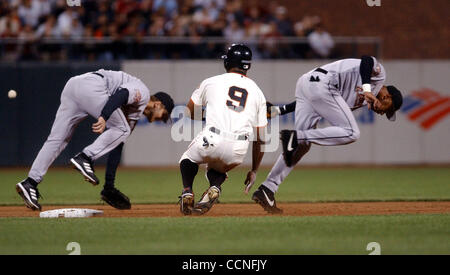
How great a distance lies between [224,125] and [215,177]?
0.60 meters

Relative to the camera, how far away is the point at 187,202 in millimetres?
7547

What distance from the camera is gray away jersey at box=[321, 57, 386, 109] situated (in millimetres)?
8070

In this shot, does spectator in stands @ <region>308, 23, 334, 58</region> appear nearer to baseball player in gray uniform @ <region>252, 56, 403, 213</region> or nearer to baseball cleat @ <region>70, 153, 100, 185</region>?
baseball player in gray uniform @ <region>252, 56, 403, 213</region>

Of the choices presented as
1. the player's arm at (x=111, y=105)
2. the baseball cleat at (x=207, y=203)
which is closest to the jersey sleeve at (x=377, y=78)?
the baseball cleat at (x=207, y=203)

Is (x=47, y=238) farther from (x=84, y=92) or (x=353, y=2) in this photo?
(x=353, y=2)

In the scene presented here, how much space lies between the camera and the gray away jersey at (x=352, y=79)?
318 inches

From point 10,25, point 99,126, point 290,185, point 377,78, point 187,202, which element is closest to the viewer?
point 99,126

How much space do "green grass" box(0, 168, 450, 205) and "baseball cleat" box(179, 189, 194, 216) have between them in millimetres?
2270

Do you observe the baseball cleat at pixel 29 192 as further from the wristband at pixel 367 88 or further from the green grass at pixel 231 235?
the wristband at pixel 367 88

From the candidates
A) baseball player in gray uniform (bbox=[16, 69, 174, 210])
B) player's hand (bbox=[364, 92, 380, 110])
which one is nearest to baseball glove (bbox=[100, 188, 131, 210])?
baseball player in gray uniform (bbox=[16, 69, 174, 210])

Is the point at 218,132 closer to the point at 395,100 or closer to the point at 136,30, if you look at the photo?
the point at 395,100

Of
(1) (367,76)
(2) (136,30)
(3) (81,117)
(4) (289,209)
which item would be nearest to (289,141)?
(1) (367,76)
